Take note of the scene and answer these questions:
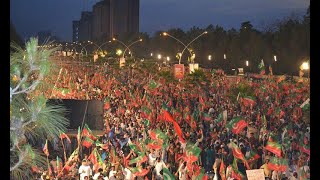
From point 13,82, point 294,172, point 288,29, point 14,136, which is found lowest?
point 294,172

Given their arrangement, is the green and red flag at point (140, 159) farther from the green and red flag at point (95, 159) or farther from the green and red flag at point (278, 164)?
the green and red flag at point (278, 164)

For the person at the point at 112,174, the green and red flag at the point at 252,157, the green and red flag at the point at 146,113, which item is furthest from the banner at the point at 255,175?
the green and red flag at the point at 146,113

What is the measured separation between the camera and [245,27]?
71250 millimetres

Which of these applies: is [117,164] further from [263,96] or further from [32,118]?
[263,96]

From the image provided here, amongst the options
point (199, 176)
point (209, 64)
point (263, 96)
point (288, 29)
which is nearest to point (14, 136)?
point (199, 176)

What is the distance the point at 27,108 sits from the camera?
882 cm

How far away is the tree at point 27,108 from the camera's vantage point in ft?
28.4

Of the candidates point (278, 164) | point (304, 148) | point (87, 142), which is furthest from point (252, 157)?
point (87, 142)

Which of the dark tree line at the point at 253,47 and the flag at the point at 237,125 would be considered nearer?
the flag at the point at 237,125

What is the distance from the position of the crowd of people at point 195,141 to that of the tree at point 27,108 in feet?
7.07

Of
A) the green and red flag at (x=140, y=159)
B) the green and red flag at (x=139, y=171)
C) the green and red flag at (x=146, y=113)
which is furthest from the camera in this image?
the green and red flag at (x=146, y=113)

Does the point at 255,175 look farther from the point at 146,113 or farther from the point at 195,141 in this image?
the point at 146,113

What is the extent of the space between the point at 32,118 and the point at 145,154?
6.75 meters

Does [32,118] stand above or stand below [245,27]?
below
